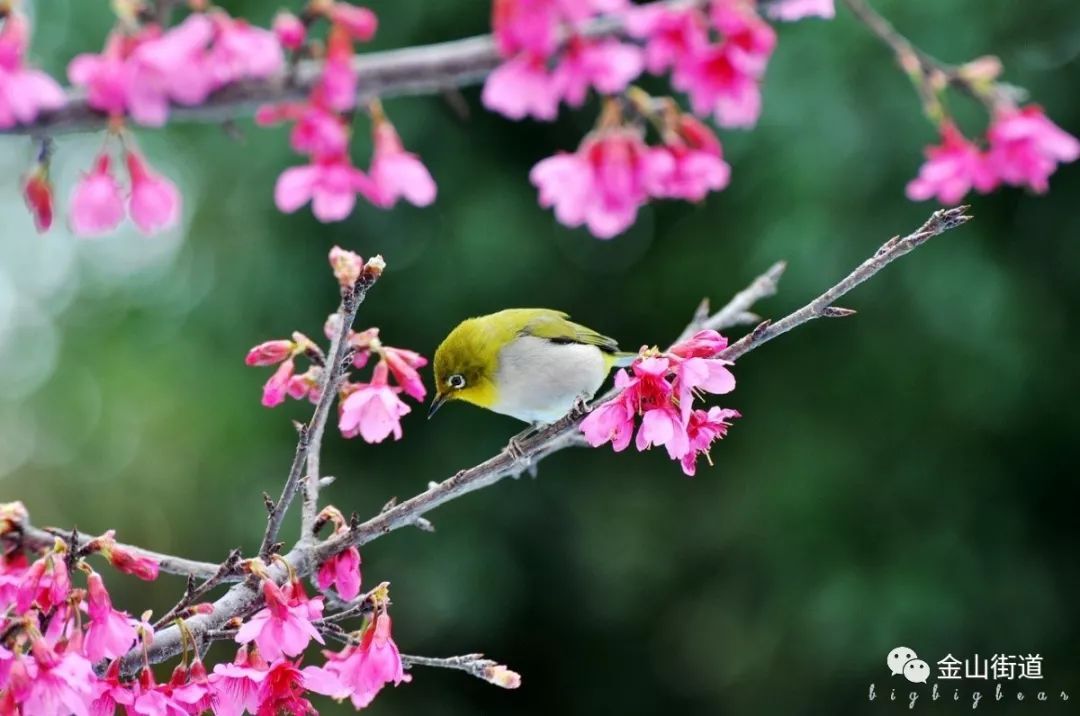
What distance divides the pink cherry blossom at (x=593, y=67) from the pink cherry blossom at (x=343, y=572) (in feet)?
2.11

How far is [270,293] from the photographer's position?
3.94 m

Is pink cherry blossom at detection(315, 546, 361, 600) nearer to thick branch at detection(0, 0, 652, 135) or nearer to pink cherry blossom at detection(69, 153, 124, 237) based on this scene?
pink cherry blossom at detection(69, 153, 124, 237)

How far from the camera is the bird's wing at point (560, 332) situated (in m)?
2.18

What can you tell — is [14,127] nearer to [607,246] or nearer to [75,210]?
[75,210]

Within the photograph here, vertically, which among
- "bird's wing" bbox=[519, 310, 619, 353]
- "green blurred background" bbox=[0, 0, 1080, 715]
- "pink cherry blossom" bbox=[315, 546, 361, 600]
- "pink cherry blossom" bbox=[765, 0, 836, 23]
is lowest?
"pink cherry blossom" bbox=[315, 546, 361, 600]

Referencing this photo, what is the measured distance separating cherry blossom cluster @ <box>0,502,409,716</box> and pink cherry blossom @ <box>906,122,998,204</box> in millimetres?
833

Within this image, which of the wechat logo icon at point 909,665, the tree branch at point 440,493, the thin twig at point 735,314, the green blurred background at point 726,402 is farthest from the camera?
the green blurred background at point 726,402

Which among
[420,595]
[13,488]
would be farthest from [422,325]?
[13,488]

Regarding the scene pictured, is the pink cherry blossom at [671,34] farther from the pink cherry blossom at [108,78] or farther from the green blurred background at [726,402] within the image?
the green blurred background at [726,402]

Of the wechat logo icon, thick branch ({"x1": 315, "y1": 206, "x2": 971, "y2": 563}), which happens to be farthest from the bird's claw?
the wechat logo icon

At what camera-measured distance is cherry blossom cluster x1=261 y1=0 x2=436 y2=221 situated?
81 cm

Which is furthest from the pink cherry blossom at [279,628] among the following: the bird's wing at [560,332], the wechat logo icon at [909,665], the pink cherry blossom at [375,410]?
the wechat logo icon at [909,665]

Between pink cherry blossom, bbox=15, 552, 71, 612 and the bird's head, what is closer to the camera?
pink cherry blossom, bbox=15, 552, 71, 612

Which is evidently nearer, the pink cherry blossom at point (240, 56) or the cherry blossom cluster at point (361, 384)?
the pink cherry blossom at point (240, 56)
